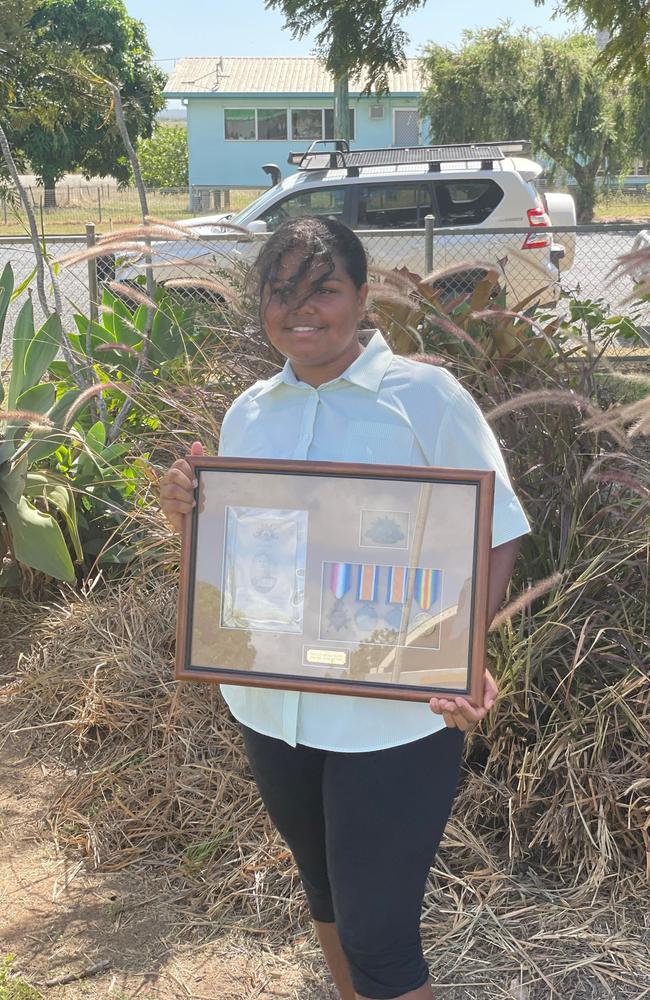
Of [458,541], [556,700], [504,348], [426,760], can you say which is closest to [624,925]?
[556,700]

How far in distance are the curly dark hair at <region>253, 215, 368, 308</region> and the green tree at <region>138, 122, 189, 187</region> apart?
168 ft

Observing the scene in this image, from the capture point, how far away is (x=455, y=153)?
12641 mm

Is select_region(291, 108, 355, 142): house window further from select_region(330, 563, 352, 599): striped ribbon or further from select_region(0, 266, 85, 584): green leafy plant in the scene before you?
select_region(330, 563, 352, 599): striped ribbon

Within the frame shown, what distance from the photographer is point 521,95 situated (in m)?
34.4

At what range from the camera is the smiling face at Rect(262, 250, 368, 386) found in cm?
197

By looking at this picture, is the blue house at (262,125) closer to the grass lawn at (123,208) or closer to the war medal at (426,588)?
the grass lawn at (123,208)

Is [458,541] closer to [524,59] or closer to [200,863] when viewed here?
[200,863]

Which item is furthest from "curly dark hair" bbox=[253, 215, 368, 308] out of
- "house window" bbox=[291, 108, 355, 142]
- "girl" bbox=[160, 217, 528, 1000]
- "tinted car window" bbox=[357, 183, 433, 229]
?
"house window" bbox=[291, 108, 355, 142]

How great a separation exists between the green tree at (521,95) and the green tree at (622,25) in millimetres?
27823

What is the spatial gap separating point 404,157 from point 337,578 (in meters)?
11.5

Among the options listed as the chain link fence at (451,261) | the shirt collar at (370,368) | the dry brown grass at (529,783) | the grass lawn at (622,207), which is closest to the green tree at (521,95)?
the grass lawn at (622,207)

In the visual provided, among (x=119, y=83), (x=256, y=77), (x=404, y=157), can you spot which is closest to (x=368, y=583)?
(x=404, y=157)

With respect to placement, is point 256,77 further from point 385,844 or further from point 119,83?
point 385,844

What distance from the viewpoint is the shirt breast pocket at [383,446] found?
1.95m
